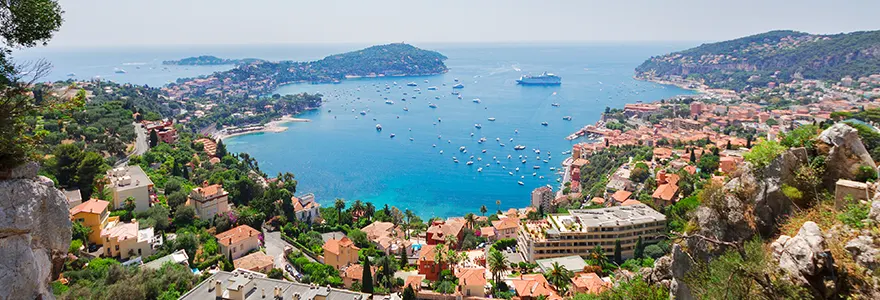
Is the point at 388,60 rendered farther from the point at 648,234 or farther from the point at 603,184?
the point at 648,234

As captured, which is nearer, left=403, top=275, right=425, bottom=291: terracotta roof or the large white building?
left=403, top=275, right=425, bottom=291: terracotta roof

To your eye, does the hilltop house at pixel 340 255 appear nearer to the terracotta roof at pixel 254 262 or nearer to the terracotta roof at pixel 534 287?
the terracotta roof at pixel 254 262

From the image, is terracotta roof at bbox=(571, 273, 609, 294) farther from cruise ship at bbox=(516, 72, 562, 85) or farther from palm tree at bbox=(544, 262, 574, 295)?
cruise ship at bbox=(516, 72, 562, 85)

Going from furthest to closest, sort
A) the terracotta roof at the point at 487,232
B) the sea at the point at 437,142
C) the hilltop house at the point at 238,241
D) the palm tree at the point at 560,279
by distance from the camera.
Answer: the sea at the point at 437,142
the terracotta roof at the point at 487,232
the hilltop house at the point at 238,241
the palm tree at the point at 560,279

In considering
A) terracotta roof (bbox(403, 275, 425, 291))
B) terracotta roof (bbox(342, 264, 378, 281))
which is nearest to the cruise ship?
terracotta roof (bbox(403, 275, 425, 291))

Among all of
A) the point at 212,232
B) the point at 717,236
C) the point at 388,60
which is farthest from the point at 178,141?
the point at 388,60

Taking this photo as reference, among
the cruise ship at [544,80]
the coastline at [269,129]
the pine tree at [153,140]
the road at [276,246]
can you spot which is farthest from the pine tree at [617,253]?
the cruise ship at [544,80]

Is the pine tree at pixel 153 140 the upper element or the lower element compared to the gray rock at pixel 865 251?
lower
